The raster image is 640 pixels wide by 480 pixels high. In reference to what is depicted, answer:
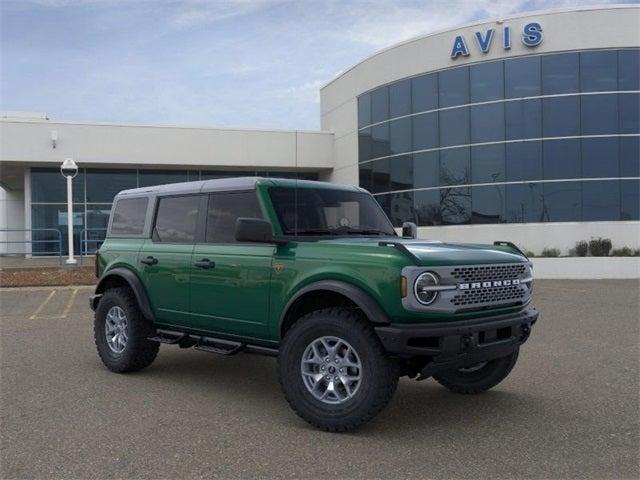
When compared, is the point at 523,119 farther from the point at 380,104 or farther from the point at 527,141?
the point at 380,104

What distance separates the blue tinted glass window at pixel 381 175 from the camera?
2555 cm

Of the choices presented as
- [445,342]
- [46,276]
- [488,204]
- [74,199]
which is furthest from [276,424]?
[74,199]

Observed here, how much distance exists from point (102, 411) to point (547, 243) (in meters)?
18.9

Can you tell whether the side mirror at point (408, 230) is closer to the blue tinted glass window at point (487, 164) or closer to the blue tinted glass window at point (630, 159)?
the blue tinted glass window at point (487, 164)

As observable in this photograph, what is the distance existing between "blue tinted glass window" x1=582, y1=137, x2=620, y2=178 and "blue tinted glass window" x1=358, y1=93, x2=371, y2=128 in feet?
29.8

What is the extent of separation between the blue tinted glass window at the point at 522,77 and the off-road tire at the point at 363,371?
63.5 ft

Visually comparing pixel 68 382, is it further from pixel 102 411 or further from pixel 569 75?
pixel 569 75

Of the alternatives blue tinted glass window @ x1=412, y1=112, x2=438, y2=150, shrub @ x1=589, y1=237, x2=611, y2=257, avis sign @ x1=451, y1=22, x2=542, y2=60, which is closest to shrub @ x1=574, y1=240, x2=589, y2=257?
shrub @ x1=589, y1=237, x2=611, y2=257

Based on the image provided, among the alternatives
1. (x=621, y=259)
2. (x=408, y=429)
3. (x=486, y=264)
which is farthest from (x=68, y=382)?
(x=621, y=259)

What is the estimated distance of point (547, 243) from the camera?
70.0 ft

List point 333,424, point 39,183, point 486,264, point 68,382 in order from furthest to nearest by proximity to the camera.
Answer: point 39,183
point 68,382
point 486,264
point 333,424

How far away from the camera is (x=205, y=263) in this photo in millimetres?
5719

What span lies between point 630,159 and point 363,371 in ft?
64.5

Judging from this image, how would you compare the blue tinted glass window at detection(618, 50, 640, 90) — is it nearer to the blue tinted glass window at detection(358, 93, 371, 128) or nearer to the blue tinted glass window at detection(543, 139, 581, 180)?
the blue tinted glass window at detection(543, 139, 581, 180)
